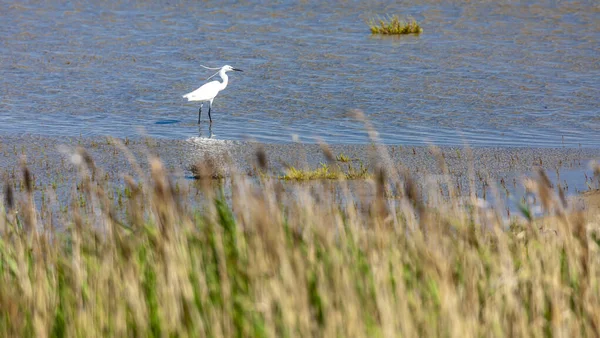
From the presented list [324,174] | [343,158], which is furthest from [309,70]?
[324,174]

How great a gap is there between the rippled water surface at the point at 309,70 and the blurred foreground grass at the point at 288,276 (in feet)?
24.0

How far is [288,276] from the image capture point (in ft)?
12.3

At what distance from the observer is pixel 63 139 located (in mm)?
11922

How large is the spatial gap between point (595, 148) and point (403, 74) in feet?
17.5

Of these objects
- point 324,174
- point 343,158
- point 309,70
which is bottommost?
point 309,70

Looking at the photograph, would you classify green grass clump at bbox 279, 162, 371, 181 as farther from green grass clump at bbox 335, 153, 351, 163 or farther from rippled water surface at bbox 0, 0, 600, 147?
rippled water surface at bbox 0, 0, 600, 147

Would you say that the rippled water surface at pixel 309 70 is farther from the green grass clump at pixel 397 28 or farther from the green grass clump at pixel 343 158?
A: the green grass clump at pixel 343 158

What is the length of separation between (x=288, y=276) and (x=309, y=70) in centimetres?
1307

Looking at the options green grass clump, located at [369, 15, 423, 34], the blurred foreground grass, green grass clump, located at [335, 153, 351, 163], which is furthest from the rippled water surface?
Answer: the blurred foreground grass

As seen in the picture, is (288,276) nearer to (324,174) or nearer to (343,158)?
(324,174)

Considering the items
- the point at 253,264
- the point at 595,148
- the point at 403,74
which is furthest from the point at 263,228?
the point at 403,74

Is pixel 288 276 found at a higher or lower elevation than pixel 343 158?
higher

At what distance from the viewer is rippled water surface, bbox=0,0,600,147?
512 inches

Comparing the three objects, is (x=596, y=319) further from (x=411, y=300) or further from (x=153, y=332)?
(x=153, y=332)
